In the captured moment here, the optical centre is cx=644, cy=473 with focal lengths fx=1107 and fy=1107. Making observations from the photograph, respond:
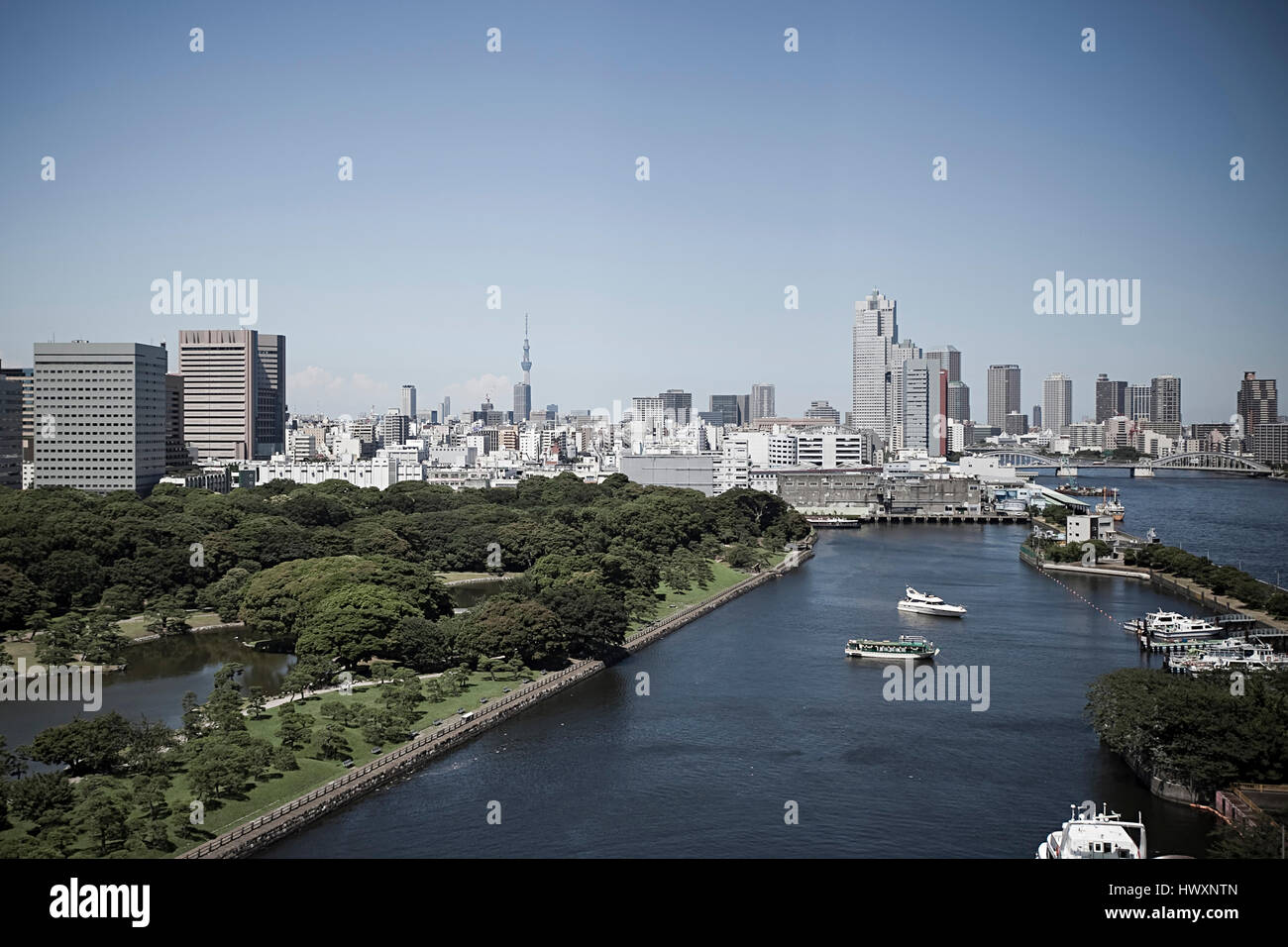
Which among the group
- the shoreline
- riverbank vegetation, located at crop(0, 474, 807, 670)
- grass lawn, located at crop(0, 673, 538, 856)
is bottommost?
the shoreline

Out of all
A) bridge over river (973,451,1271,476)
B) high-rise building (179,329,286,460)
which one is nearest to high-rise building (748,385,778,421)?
bridge over river (973,451,1271,476)

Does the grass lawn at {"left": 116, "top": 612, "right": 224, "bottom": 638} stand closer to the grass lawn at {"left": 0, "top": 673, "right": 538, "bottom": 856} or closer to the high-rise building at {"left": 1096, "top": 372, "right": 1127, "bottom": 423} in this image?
the grass lawn at {"left": 0, "top": 673, "right": 538, "bottom": 856}

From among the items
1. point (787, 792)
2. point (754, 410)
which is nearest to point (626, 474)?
point (787, 792)

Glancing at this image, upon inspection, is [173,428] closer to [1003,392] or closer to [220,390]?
[220,390]

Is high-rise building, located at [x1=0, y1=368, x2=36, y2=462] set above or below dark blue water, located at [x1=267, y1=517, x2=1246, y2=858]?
above

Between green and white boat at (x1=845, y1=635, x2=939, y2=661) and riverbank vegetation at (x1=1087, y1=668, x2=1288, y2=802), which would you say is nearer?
riverbank vegetation at (x1=1087, y1=668, x2=1288, y2=802)
